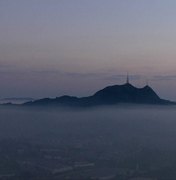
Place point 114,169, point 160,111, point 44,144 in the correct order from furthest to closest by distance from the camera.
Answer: point 160,111, point 44,144, point 114,169

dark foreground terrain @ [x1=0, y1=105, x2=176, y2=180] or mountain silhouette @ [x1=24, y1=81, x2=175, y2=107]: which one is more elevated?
mountain silhouette @ [x1=24, y1=81, x2=175, y2=107]

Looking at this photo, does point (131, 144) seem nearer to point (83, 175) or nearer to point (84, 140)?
point (84, 140)

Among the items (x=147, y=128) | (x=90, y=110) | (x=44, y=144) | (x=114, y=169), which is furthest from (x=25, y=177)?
(x=90, y=110)

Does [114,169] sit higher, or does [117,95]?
[117,95]

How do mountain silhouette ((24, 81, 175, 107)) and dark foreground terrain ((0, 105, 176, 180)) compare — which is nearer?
dark foreground terrain ((0, 105, 176, 180))
